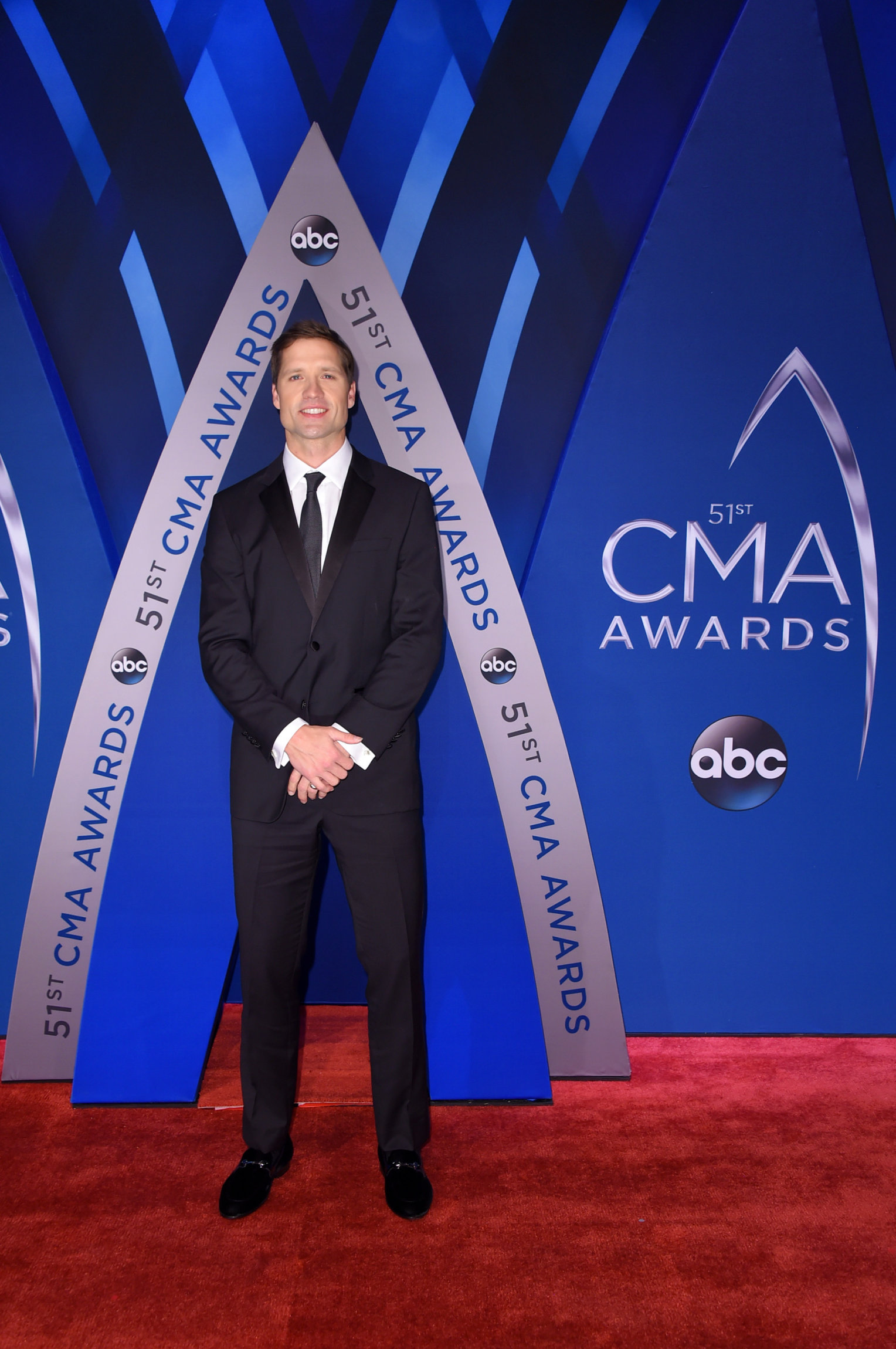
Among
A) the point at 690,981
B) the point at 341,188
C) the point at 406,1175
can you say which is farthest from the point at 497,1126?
the point at 341,188

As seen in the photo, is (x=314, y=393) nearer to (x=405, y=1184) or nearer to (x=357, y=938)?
(x=357, y=938)

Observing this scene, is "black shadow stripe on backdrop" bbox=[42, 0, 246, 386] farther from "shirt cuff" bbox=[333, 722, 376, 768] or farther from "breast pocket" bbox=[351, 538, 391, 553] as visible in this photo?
"shirt cuff" bbox=[333, 722, 376, 768]

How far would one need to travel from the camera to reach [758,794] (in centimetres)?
288

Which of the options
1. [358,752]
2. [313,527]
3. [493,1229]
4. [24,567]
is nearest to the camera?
[493,1229]

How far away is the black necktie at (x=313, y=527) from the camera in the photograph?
224 centimetres

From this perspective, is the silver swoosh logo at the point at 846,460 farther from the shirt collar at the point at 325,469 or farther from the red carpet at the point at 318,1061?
the red carpet at the point at 318,1061

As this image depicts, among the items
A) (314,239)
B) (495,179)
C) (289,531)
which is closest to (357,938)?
(289,531)

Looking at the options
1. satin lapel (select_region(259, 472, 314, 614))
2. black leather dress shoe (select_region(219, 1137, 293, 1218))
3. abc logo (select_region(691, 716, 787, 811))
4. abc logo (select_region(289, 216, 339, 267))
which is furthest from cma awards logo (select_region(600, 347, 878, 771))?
black leather dress shoe (select_region(219, 1137, 293, 1218))

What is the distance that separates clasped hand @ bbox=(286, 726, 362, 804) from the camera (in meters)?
2.10

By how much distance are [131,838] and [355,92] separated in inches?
88.9

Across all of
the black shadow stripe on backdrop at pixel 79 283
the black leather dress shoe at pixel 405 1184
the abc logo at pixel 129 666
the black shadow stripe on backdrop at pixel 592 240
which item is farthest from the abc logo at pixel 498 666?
the black leather dress shoe at pixel 405 1184

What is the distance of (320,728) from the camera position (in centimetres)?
214

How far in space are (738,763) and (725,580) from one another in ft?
1.87

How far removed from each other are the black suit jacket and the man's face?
155 mm
